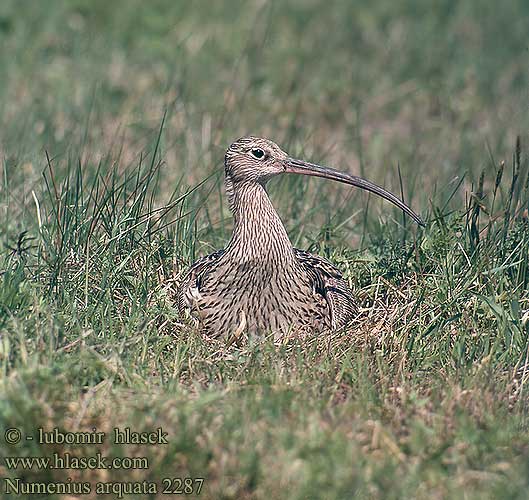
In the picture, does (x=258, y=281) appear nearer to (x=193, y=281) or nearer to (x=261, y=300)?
(x=261, y=300)

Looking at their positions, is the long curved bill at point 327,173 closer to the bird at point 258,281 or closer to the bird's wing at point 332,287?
the bird at point 258,281

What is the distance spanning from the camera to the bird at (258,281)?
532 centimetres

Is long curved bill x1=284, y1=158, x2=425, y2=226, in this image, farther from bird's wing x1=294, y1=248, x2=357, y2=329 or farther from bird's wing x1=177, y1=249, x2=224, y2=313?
bird's wing x1=177, y1=249, x2=224, y2=313

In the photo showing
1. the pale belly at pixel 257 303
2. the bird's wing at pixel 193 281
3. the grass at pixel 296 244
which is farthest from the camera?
the bird's wing at pixel 193 281

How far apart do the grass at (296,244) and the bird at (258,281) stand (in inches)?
6.3

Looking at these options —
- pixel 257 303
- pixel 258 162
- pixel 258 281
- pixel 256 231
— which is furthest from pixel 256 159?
pixel 257 303

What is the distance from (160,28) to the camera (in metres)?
9.83

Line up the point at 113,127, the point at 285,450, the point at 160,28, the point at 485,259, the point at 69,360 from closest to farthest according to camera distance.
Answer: the point at 285,450 → the point at 69,360 → the point at 485,259 → the point at 113,127 → the point at 160,28

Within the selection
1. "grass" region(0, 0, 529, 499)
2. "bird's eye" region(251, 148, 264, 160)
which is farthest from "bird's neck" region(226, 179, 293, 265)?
"grass" region(0, 0, 529, 499)

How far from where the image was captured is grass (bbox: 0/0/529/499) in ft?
13.6

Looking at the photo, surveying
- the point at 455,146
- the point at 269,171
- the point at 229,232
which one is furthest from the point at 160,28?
the point at 269,171

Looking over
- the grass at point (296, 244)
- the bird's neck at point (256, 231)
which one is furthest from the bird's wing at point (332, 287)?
the bird's neck at point (256, 231)

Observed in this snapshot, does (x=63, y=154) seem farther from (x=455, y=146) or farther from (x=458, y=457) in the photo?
(x=458, y=457)

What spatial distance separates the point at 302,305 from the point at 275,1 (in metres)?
5.61
